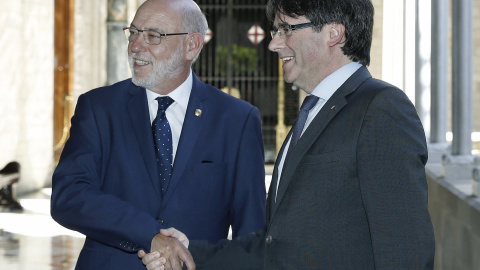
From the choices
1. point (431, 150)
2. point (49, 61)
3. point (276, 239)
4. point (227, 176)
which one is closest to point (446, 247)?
point (431, 150)

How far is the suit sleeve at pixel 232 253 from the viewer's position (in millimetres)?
2461

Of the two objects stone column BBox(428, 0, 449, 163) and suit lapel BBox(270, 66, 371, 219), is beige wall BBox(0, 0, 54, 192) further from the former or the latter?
suit lapel BBox(270, 66, 371, 219)

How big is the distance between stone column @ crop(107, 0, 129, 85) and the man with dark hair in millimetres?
9537

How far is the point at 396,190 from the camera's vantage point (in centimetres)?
185

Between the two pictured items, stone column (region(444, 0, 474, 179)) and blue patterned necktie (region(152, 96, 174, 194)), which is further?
stone column (region(444, 0, 474, 179))

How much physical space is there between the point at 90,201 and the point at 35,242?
593 cm

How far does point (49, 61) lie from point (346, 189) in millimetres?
11426

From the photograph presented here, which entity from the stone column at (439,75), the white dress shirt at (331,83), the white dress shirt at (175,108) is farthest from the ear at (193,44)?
the stone column at (439,75)

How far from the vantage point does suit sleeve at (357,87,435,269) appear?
1.85 meters

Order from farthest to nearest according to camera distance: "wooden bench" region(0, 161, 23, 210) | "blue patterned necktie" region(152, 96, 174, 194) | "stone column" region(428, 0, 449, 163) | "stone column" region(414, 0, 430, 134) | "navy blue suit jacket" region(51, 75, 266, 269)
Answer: "wooden bench" region(0, 161, 23, 210)
"stone column" region(414, 0, 430, 134)
"stone column" region(428, 0, 449, 163)
"blue patterned necktie" region(152, 96, 174, 194)
"navy blue suit jacket" region(51, 75, 266, 269)

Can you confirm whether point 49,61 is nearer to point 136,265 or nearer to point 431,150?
point 431,150

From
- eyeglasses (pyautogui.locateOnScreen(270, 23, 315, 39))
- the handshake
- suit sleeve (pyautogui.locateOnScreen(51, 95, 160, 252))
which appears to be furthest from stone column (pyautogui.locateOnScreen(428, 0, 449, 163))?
eyeglasses (pyautogui.locateOnScreen(270, 23, 315, 39))

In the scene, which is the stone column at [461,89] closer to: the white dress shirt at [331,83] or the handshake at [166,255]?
the handshake at [166,255]

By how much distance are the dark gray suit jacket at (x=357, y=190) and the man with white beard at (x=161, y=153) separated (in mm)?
646
